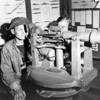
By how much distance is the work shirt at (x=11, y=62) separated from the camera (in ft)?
5.62

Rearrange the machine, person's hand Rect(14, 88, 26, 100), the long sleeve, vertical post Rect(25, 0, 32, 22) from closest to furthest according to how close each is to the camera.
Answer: the machine → person's hand Rect(14, 88, 26, 100) → the long sleeve → vertical post Rect(25, 0, 32, 22)

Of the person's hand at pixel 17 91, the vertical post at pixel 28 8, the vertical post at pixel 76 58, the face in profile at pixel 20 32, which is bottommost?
the person's hand at pixel 17 91

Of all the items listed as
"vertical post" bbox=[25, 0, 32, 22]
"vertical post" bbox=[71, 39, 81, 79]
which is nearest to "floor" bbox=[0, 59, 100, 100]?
"vertical post" bbox=[71, 39, 81, 79]

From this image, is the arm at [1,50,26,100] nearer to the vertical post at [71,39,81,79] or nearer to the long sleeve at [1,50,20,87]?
the long sleeve at [1,50,20,87]

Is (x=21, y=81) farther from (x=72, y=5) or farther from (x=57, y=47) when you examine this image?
(x=72, y=5)

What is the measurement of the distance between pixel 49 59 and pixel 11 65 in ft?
1.44

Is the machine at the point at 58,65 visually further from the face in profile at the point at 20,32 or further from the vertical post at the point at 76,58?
the face in profile at the point at 20,32

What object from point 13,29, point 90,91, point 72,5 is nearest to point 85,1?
point 72,5

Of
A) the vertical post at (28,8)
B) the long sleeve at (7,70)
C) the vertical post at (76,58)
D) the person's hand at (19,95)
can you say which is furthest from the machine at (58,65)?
the vertical post at (28,8)

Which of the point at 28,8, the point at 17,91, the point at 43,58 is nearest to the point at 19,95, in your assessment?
the point at 17,91

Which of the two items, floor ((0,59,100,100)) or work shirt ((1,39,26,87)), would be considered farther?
work shirt ((1,39,26,87))

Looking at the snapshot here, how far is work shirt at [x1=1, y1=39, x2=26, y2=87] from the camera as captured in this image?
1.71 m

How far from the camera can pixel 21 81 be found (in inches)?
67.1

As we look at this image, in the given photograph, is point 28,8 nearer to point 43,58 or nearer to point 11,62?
point 11,62
